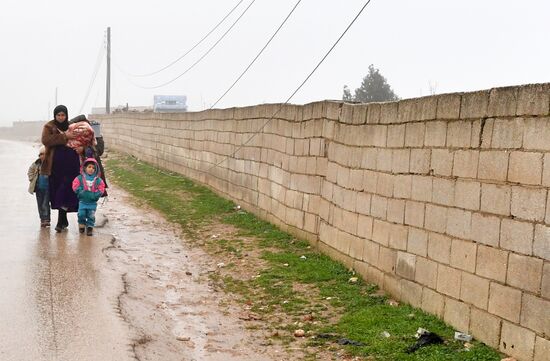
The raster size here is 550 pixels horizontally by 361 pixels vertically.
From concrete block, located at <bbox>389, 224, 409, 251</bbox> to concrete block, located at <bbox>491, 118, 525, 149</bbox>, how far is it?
1.76 metres

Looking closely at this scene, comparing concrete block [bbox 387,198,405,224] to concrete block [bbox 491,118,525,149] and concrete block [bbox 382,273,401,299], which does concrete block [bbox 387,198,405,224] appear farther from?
concrete block [bbox 491,118,525,149]

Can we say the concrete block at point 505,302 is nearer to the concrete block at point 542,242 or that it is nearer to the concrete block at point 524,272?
the concrete block at point 524,272

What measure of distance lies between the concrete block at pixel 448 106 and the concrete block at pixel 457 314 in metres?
1.58

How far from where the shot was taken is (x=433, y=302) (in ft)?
21.7


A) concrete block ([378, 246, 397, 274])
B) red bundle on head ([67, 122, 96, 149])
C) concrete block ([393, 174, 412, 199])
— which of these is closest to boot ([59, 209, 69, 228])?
red bundle on head ([67, 122, 96, 149])

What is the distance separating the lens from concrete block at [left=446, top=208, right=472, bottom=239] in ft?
20.0

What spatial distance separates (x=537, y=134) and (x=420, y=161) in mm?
1885

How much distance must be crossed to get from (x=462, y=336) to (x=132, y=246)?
229 inches

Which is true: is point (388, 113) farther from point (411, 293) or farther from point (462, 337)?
point (462, 337)

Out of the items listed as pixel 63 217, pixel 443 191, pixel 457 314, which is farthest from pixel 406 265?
pixel 63 217

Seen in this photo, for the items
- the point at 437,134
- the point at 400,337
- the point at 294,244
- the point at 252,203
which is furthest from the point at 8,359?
the point at 252,203

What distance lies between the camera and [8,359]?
521cm

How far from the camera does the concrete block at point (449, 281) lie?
6219mm

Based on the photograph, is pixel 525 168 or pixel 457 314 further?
pixel 457 314
